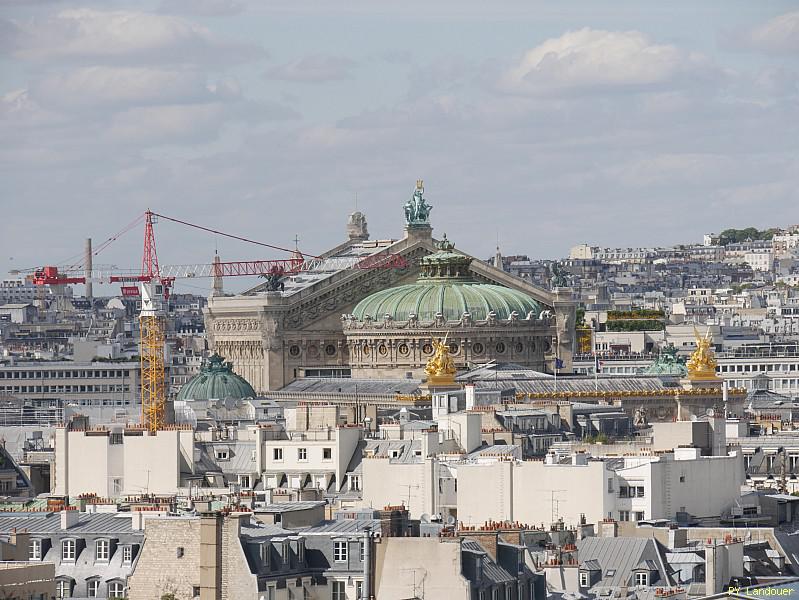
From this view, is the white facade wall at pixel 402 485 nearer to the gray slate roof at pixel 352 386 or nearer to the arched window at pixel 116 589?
the arched window at pixel 116 589

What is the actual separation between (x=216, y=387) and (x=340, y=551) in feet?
246

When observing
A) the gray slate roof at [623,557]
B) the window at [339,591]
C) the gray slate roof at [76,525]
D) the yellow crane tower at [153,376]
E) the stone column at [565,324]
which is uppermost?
the stone column at [565,324]

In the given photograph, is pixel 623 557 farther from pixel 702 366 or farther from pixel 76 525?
pixel 702 366

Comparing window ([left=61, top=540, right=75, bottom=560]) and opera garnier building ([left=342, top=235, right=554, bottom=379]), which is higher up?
opera garnier building ([left=342, top=235, right=554, bottom=379])

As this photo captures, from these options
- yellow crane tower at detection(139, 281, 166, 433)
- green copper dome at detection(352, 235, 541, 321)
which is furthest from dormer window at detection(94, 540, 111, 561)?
green copper dome at detection(352, 235, 541, 321)

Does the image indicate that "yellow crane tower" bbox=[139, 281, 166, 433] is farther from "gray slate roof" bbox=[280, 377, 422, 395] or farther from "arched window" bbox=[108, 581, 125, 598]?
"arched window" bbox=[108, 581, 125, 598]

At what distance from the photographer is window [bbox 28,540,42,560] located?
243ft

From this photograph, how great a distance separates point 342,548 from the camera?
7019 centimetres

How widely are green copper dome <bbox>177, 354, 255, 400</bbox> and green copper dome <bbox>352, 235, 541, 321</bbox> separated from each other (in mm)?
13460

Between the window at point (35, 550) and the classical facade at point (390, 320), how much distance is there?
83180mm

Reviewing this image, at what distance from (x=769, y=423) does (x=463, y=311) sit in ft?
74.4

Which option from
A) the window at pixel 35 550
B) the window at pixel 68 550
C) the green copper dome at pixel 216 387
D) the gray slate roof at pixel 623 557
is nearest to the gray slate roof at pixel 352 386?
the green copper dome at pixel 216 387

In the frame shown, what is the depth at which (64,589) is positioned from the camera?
71.6 meters

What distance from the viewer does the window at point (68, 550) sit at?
73.9 m
